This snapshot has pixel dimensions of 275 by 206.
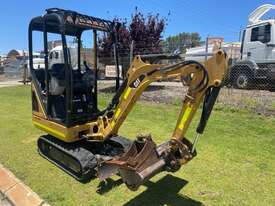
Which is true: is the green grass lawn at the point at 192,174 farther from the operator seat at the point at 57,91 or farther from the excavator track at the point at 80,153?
the operator seat at the point at 57,91

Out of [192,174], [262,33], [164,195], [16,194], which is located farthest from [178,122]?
[262,33]

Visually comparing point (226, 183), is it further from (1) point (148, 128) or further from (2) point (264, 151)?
(1) point (148, 128)

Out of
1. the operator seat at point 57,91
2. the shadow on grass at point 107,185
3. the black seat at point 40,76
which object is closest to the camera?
the shadow on grass at point 107,185

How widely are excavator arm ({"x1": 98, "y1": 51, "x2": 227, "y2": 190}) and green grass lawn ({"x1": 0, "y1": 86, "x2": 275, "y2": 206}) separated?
1.76 ft

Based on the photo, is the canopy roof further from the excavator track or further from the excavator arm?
the excavator track

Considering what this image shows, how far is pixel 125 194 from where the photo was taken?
4062 mm

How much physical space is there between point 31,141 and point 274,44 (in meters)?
10.0

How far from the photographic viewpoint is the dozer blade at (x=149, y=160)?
347cm

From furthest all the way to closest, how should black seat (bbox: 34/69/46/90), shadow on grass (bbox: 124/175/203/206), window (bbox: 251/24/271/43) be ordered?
window (bbox: 251/24/271/43)
black seat (bbox: 34/69/46/90)
shadow on grass (bbox: 124/175/203/206)

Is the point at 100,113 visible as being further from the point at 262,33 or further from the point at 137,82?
the point at 262,33

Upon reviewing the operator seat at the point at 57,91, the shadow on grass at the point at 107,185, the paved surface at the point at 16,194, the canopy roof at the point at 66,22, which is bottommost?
the paved surface at the point at 16,194

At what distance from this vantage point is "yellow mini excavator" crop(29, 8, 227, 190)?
3496mm

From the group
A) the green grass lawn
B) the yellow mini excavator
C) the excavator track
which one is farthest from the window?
the excavator track

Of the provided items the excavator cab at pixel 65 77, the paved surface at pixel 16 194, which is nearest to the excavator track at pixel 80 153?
the excavator cab at pixel 65 77
